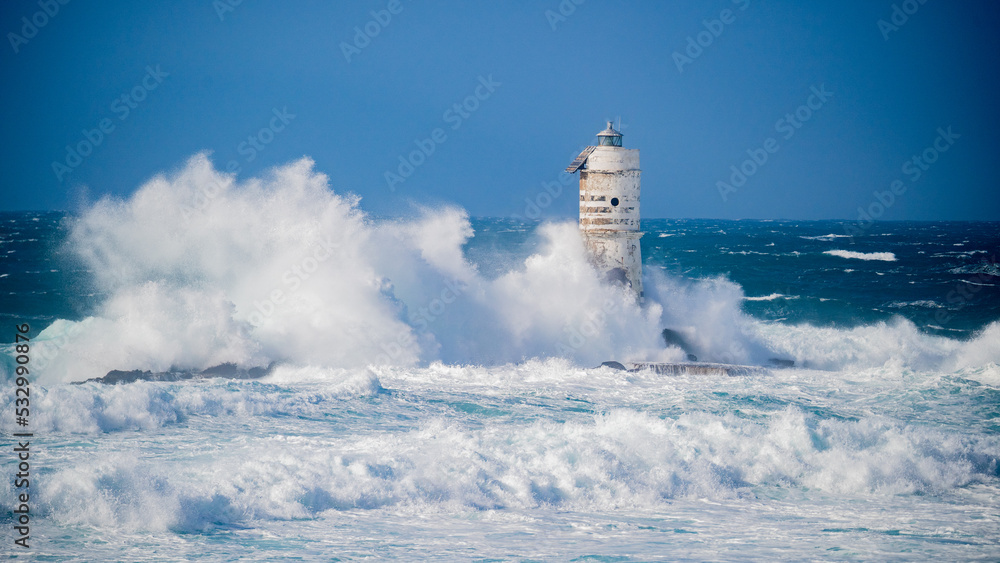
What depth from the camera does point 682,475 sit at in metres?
9.80

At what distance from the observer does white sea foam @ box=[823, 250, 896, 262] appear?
4341cm

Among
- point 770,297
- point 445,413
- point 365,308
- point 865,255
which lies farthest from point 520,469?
point 865,255

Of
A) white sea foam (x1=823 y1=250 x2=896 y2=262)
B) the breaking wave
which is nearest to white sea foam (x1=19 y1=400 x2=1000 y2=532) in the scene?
the breaking wave

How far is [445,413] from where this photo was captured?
12.4 m

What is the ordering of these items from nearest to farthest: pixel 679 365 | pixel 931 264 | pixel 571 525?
pixel 571 525 < pixel 679 365 < pixel 931 264

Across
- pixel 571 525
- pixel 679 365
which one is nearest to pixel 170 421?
pixel 571 525

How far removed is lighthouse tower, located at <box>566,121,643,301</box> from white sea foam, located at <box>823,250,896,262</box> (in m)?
29.9

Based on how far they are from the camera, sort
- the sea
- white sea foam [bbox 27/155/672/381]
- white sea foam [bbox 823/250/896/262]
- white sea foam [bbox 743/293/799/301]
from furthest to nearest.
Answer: white sea foam [bbox 823/250/896/262] < white sea foam [bbox 743/293/799/301] < white sea foam [bbox 27/155/672/381] < the sea

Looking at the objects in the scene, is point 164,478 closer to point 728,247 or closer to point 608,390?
point 608,390

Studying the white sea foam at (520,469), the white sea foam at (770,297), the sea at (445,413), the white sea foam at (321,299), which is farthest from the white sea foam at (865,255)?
the white sea foam at (520,469)

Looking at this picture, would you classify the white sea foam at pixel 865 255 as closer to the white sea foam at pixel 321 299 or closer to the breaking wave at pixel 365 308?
the breaking wave at pixel 365 308

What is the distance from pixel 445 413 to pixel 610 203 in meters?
7.60

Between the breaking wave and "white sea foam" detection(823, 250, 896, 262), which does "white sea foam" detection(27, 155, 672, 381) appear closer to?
the breaking wave

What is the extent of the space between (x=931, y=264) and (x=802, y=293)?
14.2m
